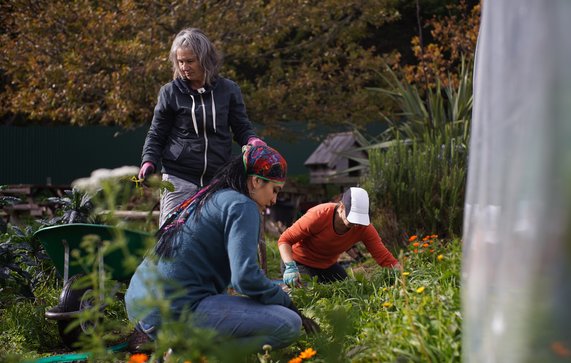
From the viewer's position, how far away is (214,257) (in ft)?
10.7

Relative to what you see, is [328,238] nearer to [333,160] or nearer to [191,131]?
[191,131]

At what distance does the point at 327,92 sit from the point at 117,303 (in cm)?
792

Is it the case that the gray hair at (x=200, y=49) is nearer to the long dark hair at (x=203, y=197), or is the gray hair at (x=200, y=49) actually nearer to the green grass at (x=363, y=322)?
the long dark hair at (x=203, y=197)

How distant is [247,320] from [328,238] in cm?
183

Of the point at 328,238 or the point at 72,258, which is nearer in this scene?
the point at 72,258

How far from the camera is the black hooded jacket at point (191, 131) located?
4.58 m

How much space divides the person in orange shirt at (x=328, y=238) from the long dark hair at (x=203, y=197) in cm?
120

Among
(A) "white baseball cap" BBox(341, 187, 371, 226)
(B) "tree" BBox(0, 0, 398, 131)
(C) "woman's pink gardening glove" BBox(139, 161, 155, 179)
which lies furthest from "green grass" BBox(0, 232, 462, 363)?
(B) "tree" BBox(0, 0, 398, 131)

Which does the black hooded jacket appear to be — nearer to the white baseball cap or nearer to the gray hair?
the gray hair

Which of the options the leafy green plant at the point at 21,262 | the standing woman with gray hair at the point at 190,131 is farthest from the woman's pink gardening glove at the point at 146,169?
the leafy green plant at the point at 21,262

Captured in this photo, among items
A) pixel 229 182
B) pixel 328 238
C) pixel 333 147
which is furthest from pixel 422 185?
pixel 333 147

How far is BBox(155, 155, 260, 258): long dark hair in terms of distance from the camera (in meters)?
3.21

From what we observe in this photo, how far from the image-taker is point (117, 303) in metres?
4.57

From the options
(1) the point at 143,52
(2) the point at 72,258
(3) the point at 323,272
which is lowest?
(3) the point at 323,272
